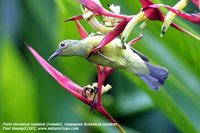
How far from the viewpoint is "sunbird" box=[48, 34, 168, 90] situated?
60cm

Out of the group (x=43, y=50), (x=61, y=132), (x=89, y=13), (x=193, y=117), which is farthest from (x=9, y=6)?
(x=89, y=13)

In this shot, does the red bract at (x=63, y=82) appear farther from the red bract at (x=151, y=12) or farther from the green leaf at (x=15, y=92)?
the green leaf at (x=15, y=92)

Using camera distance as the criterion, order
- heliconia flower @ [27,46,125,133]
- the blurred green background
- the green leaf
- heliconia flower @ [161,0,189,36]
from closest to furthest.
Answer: heliconia flower @ [161,0,189,36] → heliconia flower @ [27,46,125,133] → the blurred green background → the green leaf

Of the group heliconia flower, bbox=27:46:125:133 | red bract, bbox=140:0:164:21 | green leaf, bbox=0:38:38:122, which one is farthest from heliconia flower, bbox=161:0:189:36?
green leaf, bbox=0:38:38:122

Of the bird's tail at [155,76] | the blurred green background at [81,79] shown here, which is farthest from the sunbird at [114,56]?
the blurred green background at [81,79]

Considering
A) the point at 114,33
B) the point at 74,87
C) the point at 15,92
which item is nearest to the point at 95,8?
the point at 114,33

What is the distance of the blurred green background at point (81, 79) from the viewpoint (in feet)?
3.15

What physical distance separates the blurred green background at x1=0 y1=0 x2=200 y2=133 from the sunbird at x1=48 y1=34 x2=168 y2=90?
27 cm

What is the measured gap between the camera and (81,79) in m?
1.19

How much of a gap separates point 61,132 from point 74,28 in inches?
10.4

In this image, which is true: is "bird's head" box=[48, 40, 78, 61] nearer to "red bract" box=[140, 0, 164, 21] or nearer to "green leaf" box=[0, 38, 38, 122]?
"red bract" box=[140, 0, 164, 21]

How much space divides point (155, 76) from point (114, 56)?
0.06m

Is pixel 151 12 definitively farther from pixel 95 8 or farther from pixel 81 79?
pixel 81 79

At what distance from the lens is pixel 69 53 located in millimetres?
598
